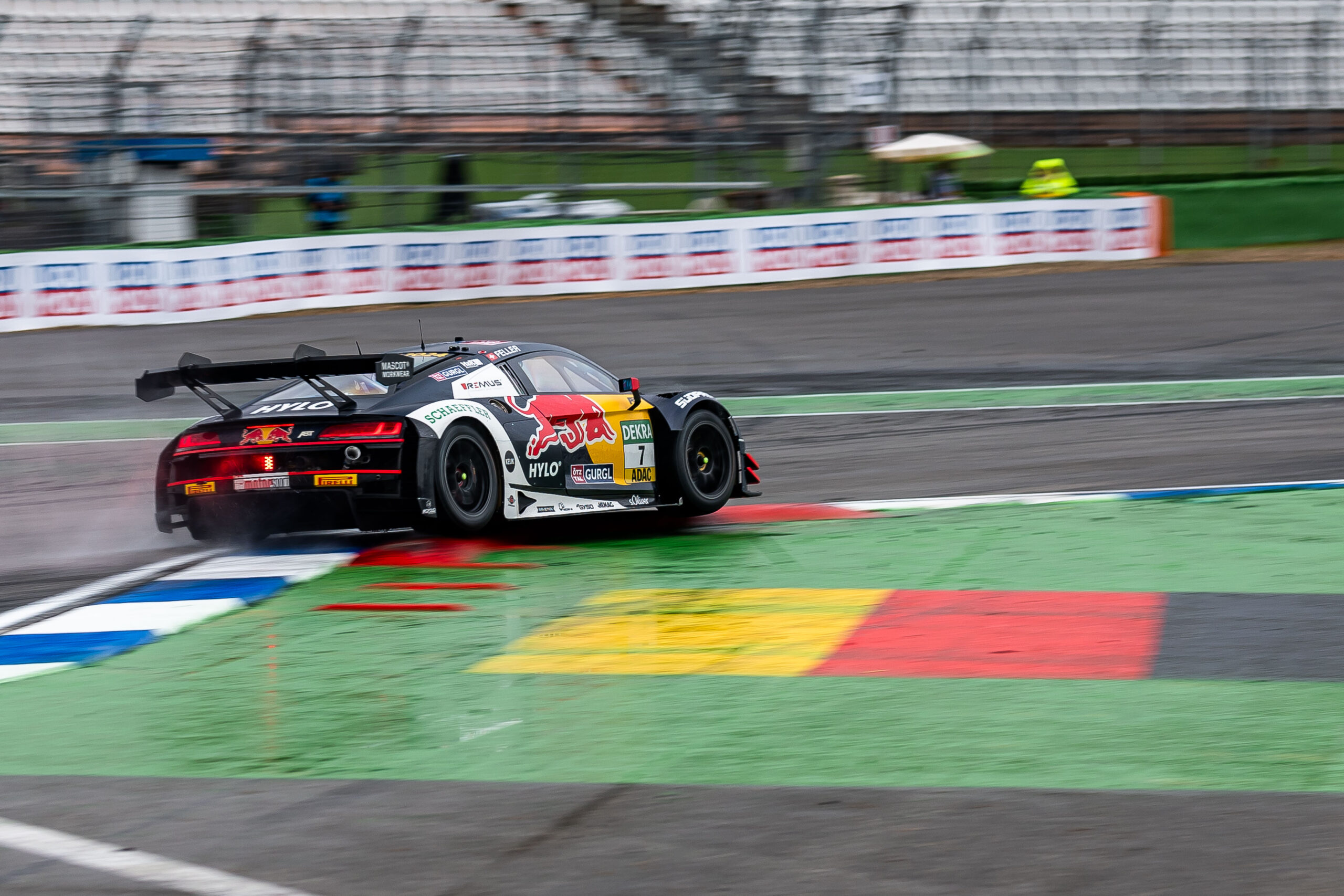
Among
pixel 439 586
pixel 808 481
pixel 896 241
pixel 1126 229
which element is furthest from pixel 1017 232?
pixel 439 586

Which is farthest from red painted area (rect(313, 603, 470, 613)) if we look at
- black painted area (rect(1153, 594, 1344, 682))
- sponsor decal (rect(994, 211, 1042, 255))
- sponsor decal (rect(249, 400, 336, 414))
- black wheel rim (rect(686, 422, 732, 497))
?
sponsor decal (rect(994, 211, 1042, 255))

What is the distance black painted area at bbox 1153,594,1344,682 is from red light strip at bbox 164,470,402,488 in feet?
11.9

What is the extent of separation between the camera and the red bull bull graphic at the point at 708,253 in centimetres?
2356

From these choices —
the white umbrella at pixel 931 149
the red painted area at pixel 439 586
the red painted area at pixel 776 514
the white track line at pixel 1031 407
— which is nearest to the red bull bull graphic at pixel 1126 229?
the white umbrella at pixel 931 149

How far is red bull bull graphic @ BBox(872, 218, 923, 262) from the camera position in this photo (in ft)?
79.4

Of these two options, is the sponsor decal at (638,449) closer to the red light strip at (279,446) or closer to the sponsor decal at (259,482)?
the red light strip at (279,446)

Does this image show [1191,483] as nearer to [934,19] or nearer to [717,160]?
[717,160]

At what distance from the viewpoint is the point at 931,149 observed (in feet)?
88.3

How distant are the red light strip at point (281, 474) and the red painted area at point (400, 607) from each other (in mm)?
899

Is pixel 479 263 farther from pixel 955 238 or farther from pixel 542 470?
pixel 542 470

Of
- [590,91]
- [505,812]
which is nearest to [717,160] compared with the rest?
[590,91]

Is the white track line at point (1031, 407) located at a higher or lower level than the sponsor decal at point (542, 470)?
higher

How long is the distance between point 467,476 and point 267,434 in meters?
0.99

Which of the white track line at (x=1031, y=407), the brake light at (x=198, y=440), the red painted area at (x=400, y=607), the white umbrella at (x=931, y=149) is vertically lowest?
the red painted area at (x=400, y=607)
